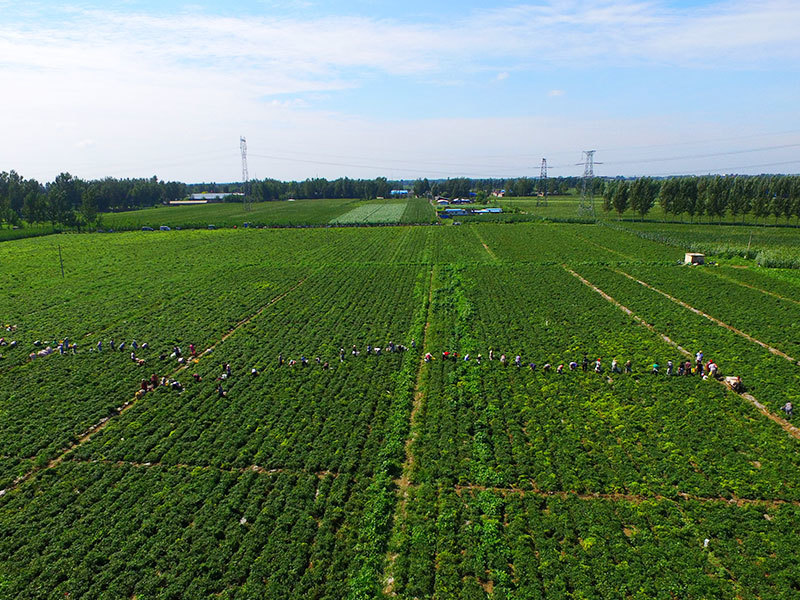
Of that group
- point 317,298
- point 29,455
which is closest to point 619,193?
point 317,298

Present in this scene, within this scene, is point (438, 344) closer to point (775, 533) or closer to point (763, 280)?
point (775, 533)

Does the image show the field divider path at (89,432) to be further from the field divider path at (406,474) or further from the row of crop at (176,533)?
the field divider path at (406,474)

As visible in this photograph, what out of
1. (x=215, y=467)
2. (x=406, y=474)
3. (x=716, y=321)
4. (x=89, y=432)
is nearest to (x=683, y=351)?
(x=716, y=321)

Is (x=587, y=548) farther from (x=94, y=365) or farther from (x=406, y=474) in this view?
(x=94, y=365)

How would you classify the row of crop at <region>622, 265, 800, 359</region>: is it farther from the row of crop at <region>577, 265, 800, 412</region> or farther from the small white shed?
the small white shed

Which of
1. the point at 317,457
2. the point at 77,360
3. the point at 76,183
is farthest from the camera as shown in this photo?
the point at 76,183

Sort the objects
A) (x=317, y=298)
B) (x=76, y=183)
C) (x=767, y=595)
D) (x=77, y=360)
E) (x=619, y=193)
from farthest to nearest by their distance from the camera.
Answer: (x=76, y=183) < (x=619, y=193) < (x=317, y=298) < (x=77, y=360) < (x=767, y=595)
